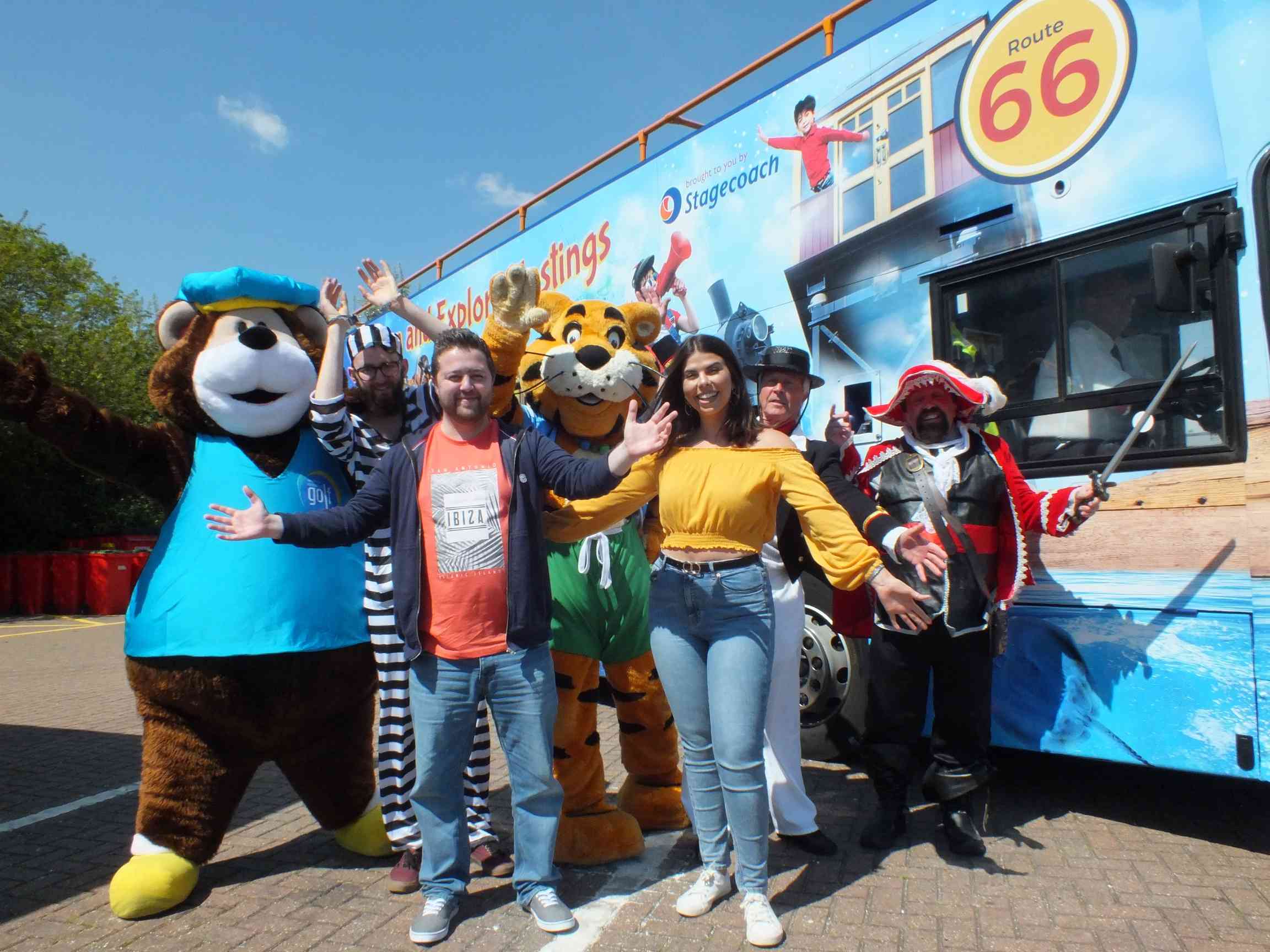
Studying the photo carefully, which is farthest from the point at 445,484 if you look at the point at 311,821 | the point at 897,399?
the point at 311,821

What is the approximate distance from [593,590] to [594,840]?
92 cm

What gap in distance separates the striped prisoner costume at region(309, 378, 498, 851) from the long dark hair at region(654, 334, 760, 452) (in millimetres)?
1127

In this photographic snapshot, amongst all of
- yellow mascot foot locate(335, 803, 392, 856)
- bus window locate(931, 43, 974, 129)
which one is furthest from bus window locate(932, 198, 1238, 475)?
yellow mascot foot locate(335, 803, 392, 856)

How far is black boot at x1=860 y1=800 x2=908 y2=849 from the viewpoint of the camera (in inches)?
134

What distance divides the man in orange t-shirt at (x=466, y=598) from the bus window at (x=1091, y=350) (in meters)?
1.68

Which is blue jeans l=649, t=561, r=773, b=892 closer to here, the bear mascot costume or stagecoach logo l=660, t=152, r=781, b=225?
the bear mascot costume

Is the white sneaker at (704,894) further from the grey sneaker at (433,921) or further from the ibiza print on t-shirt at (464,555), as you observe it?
the ibiza print on t-shirt at (464,555)

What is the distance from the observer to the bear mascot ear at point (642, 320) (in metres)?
3.97

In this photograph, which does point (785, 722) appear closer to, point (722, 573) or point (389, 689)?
point (722, 573)

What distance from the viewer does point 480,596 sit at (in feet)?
8.95

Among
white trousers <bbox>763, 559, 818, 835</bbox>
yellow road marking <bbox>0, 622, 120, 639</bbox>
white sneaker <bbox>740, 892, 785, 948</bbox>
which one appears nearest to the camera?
white sneaker <bbox>740, 892, 785, 948</bbox>

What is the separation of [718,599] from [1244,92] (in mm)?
2519

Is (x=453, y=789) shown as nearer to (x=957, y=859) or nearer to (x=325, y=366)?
(x=325, y=366)

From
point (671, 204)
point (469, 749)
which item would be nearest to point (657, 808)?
point (469, 749)
